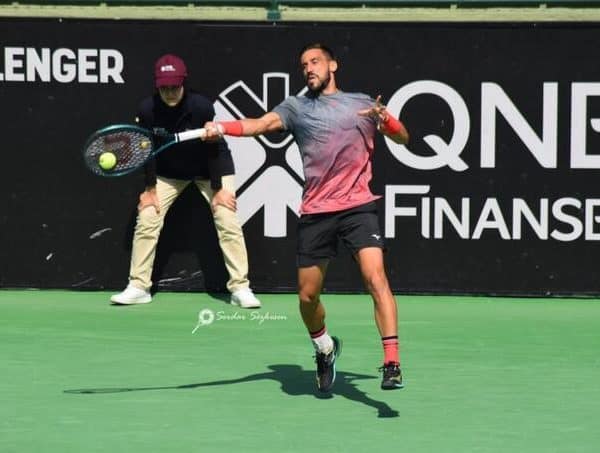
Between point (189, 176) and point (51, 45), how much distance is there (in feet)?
5.00

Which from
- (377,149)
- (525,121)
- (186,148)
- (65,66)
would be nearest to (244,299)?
(186,148)

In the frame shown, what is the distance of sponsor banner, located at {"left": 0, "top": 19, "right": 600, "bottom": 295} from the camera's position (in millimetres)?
11086

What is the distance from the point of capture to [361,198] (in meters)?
7.36

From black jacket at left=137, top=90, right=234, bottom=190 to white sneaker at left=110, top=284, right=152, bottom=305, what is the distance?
2.57ft

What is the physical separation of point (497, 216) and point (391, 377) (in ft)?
15.1

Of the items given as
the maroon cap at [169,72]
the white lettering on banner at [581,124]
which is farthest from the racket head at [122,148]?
the white lettering on banner at [581,124]

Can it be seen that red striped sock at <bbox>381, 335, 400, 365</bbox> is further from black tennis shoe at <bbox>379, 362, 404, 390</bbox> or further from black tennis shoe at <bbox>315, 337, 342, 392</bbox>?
black tennis shoe at <bbox>315, 337, 342, 392</bbox>

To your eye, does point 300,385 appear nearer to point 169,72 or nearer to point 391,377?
point 391,377

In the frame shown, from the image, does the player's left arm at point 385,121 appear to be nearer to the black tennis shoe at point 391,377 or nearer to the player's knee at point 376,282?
the player's knee at point 376,282

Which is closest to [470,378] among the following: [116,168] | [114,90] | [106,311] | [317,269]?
[317,269]

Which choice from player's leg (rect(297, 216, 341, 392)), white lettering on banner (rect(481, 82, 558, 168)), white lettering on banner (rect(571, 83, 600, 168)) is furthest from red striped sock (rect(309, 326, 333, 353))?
white lettering on banner (rect(571, 83, 600, 168))

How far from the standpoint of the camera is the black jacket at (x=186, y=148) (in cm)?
1045

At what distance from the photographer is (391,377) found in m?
6.75

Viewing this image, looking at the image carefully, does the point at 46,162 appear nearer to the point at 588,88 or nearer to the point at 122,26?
the point at 122,26
